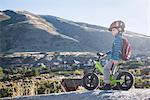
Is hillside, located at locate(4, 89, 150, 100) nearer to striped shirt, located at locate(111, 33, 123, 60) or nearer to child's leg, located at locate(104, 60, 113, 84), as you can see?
child's leg, located at locate(104, 60, 113, 84)

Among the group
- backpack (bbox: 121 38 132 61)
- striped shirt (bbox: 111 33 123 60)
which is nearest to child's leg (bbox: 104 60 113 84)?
striped shirt (bbox: 111 33 123 60)

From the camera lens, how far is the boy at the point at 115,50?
1030 cm

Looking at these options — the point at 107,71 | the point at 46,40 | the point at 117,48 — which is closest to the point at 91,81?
the point at 107,71

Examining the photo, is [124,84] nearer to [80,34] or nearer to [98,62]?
[98,62]

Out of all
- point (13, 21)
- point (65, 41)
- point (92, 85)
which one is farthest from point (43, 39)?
point (92, 85)

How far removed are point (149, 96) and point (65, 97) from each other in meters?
1.98

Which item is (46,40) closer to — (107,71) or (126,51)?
(107,71)

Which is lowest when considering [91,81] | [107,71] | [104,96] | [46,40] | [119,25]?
[46,40]

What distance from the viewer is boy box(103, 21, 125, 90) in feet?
33.8

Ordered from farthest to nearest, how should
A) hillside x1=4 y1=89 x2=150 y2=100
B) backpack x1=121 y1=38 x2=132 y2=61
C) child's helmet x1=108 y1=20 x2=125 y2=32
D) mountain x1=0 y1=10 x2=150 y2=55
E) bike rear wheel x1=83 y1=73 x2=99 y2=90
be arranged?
mountain x1=0 y1=10 x2=150 y2=55 < bike rear wheel x1=83 y1=73 x2=99 y2=90 < child's helmet x1=108 y1=20 x2=125 y2=32 < backpack x1=121 y1=38 x2=132 y2=61 < hillside x1=4 y1=89 x2=150 y2=100

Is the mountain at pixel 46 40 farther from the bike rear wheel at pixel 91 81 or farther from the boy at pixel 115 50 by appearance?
the boy at pixel 115 50

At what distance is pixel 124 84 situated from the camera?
10266 millimetres

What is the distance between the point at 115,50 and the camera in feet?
33.9

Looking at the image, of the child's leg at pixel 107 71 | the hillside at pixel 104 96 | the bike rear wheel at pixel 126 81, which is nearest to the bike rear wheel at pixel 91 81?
the child's leg at pixel 107 71
